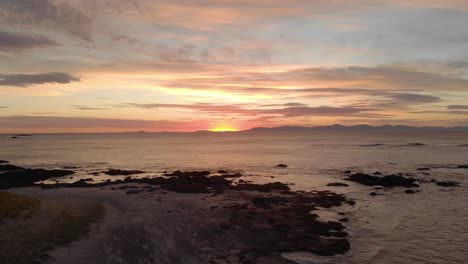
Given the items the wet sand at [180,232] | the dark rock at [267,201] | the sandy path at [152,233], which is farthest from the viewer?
the dark rock at [267,201]

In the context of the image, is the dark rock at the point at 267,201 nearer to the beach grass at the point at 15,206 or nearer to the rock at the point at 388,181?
the beach grass at the point at 15,206

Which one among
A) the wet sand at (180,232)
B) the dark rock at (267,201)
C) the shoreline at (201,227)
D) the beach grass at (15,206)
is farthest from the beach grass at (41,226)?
the dark rock at (267,201)

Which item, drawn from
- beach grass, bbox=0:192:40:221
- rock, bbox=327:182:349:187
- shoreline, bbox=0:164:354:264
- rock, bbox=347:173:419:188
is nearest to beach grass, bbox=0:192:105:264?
beach grass, bbox=0:192:40:221

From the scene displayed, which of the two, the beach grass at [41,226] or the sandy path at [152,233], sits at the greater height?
the beach grass at [41,226]

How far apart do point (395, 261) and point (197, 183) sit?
1199 inches

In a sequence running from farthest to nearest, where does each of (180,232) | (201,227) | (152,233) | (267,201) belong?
(267,201) → (201,227) → (180,232) → (152,233)

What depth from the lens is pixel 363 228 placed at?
29.3 meters

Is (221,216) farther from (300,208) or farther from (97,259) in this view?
(97,259)

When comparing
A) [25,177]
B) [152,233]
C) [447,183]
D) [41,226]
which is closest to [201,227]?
[152,233]

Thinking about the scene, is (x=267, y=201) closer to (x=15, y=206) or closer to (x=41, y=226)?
(x=41, y=226)

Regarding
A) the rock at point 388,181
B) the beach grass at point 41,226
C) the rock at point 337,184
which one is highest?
the beach grass at point 41,226

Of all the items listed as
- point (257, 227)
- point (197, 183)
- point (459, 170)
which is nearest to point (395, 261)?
point (257, 227)

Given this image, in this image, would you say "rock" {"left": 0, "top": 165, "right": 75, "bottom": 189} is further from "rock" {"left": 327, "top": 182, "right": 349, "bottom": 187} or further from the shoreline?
"rock" {"left": 327, "top": 182, "right": 349, "bottom": 187}

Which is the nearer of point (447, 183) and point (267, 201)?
point (267, 201)
